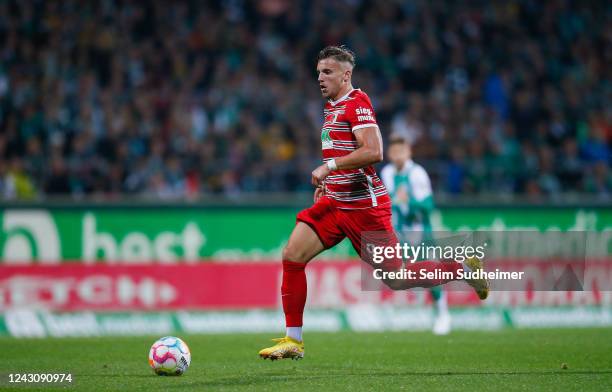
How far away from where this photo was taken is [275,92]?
21.6 metres

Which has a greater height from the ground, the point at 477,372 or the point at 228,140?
the point at 228,140

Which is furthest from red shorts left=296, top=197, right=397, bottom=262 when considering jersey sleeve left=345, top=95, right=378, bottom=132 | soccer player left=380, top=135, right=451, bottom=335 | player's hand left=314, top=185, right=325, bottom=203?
soccer player left=380, top=135, right=451, bottom=335

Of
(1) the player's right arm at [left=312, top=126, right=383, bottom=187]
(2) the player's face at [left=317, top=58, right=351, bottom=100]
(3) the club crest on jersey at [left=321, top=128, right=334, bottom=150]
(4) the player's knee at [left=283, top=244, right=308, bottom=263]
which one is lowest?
(4) the player's knee at [left=283, top=244, right=308, bottom=263]

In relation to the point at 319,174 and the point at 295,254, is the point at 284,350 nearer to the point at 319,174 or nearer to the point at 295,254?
the point at 295,254

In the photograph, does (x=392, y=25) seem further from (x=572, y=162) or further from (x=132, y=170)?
(x=132, y=170)

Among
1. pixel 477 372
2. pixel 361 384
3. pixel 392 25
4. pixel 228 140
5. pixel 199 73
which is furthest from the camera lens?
pixel 392 25

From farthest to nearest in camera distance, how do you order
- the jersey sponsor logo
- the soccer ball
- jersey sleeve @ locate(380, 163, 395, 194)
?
jersey sleeve @ locate(380, 163, 395, 194)
the jersey sponsor logo
the soccer ball

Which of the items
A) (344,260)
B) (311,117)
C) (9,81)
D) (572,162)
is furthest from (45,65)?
(572,162)

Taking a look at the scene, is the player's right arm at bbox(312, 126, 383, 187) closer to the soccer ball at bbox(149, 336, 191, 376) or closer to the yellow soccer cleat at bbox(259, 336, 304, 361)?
the yellow soccer cleat at bbox(259, 336, 304, 361)

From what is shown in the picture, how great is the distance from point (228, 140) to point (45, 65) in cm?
→ 415

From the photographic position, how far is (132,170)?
19.0 metres

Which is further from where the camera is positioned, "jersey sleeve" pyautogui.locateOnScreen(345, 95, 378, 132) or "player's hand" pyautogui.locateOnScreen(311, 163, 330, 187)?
"jersey sleeve" pyautogui.locateOnScreen(345, 95, 378, 132)

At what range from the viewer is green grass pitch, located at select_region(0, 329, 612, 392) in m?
8.12

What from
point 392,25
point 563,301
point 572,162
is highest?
point 392,25
